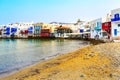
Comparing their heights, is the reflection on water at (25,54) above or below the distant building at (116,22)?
below

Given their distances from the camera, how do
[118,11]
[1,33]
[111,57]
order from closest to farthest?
1. [111,57]
2. [118,11]
3. [1,33]

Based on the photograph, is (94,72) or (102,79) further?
(94,72)

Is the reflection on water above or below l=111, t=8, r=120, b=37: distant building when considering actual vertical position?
below

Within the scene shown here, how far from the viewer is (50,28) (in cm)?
13425

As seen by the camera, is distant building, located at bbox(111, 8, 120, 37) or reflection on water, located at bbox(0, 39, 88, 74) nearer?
reflection on water, located at bbox(0, 39, 88, 74)

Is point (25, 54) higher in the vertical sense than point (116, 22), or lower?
lower

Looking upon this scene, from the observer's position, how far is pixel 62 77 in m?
10.3

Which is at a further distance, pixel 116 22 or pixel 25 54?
pixel 116 22

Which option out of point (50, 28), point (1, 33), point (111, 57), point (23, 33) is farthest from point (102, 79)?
point (1, 33)

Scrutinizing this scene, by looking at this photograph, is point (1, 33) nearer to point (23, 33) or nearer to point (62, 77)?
point (23, 33)

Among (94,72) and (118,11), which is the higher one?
(118,11)

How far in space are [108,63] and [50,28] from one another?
12217 centimetres

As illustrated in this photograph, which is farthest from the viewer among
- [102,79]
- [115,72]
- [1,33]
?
[1,33]

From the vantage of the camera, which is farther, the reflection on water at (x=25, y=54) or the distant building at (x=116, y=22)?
the distant building at (x=116, y=22)
